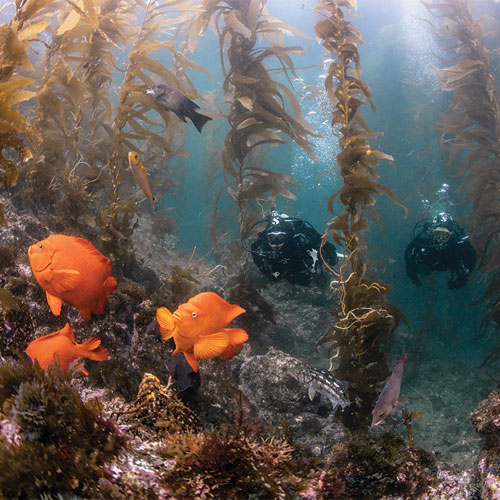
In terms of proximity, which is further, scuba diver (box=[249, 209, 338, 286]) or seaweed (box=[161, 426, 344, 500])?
scuba diver (box=[249, 209, 338, 286])

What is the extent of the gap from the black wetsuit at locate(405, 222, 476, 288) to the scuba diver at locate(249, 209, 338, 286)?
2297mm

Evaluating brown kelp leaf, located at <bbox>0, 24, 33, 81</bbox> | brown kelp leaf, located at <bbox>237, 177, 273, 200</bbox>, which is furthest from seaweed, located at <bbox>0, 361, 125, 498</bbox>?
brown kelp leaf, located at <bbox>237, 177, 273, 200</bbox>

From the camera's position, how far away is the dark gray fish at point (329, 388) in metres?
3.42

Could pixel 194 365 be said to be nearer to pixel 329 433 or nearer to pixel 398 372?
pixel 398 372

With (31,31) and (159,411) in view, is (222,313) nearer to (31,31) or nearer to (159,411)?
(159,411)

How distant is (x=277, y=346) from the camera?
5922 millimetres

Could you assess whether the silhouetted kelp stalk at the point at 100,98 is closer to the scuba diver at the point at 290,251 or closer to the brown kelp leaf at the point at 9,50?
the brown kelp leaf at the point at 9,50

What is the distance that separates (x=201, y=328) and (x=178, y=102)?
8.82ft

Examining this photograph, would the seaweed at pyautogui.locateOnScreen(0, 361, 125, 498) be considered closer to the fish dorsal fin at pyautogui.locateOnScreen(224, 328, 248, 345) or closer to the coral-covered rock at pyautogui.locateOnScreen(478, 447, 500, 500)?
the fish dorsal fin at pyautogui.locateOnScreen(224, 328, 248, 345)

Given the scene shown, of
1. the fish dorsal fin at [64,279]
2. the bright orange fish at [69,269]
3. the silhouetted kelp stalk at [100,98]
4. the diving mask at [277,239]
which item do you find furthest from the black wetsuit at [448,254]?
the fish dorsal fin at [64,279]

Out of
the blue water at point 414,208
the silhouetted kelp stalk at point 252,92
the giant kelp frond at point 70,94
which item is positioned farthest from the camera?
the blue water at point 414,208

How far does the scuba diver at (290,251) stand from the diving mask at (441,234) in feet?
7.87

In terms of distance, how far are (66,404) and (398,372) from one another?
7.42 feet

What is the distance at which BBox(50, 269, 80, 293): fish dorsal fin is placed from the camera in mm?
2193
